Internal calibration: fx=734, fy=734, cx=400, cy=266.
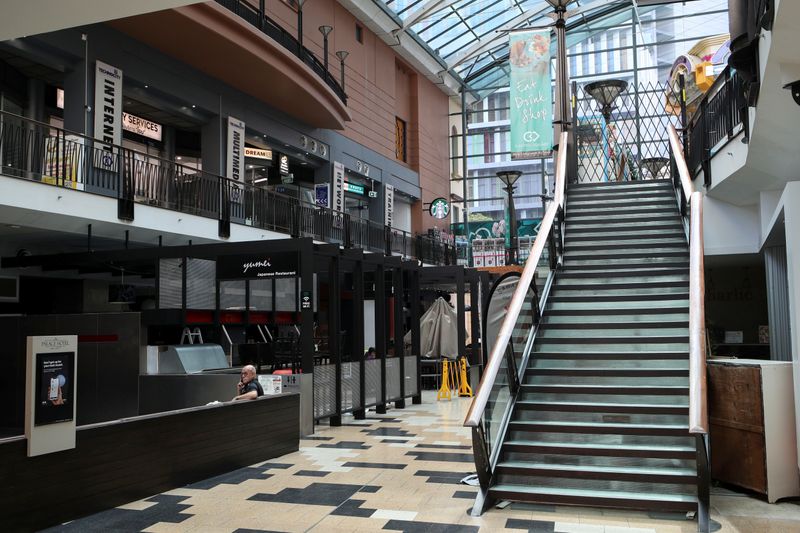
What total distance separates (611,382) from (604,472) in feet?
5.24

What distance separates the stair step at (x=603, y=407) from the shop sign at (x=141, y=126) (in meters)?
14.8

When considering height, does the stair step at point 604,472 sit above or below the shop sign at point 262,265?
below

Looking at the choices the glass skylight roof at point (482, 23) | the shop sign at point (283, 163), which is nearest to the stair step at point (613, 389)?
the shop sign at point (283, 163)

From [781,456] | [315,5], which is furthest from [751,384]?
[315,5]

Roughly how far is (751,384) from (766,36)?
2937 millimetres

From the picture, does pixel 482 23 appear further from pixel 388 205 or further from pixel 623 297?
pixel 623 297

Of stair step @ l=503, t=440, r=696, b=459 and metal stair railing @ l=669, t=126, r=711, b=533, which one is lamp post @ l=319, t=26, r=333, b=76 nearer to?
metal stair railing @ l=669, t=126, r=711, b=533

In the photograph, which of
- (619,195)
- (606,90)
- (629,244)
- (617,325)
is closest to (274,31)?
(606,90)

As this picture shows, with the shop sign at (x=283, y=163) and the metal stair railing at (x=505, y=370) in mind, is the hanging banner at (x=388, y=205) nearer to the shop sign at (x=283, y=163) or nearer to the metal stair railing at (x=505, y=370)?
the shop sign at (x=283, y=163)

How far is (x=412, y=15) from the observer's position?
1166 inches

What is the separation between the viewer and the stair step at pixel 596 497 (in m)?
5.75

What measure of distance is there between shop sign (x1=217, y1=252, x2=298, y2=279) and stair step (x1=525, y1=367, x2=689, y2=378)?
436 centimetres

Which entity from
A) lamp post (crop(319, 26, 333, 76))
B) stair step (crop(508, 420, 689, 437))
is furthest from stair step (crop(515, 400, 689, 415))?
lamp post (crop(319, 26, 333, 76))

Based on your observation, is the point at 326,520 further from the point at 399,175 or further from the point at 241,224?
the point at 399,175
